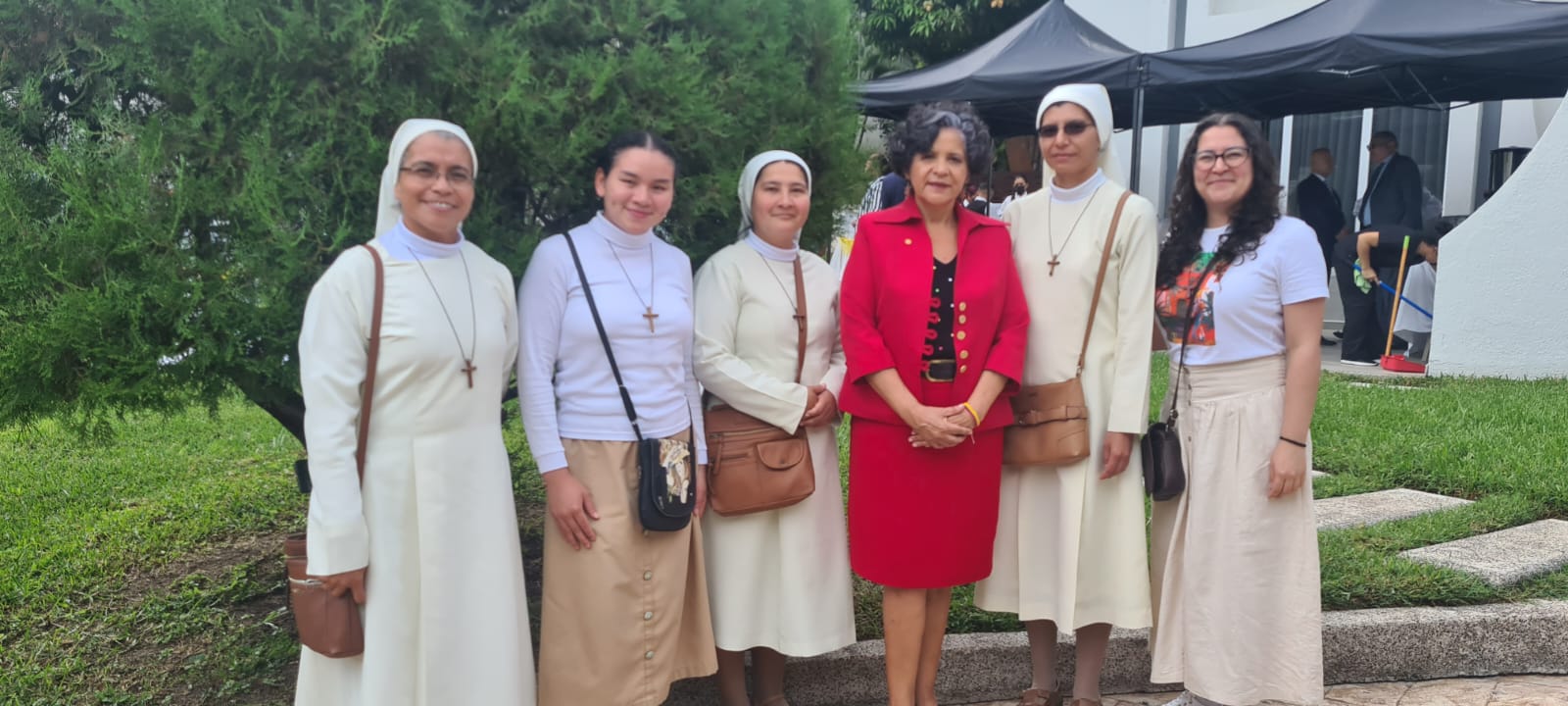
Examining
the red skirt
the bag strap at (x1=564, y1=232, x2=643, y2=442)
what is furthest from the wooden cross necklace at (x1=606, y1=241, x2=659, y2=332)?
the red skirt

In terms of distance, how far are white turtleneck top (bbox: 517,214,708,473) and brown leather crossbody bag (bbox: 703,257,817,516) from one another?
0.23 m

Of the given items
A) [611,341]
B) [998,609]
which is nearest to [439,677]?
[611,341]

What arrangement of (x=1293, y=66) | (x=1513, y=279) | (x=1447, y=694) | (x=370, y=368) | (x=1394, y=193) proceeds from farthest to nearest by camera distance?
(x=1394, y=193)
(x=1293, y=66)
(x=1513, y=279)
(x=1447, y=694)
(x=370, y=368)

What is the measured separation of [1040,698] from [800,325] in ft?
5.05

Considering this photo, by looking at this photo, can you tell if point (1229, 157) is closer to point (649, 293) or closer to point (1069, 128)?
point (1069, 128)

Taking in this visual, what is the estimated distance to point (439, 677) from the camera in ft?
8.91

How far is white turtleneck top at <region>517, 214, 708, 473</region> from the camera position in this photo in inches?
117

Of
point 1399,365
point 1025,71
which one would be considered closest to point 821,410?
point 1025,71

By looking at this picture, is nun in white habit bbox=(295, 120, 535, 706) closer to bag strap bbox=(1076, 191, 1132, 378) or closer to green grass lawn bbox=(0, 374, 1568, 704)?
green grass lawn bbox=(0, 374, 1568, 704)

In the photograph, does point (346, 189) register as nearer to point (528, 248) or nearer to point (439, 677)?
point (528, 248)

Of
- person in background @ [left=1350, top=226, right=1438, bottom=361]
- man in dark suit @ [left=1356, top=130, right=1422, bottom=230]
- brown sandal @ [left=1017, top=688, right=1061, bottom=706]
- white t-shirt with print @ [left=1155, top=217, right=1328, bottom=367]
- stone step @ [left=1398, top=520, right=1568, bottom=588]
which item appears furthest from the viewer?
man in dark suit @ [left=1356, top=130, right=1422, bottom=230]

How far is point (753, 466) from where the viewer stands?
10.8 feet

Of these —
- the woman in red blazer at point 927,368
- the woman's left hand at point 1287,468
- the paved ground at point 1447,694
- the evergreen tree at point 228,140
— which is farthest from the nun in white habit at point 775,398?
the woman's left hand at point 1287,468

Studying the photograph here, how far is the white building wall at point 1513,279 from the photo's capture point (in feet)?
28.7
